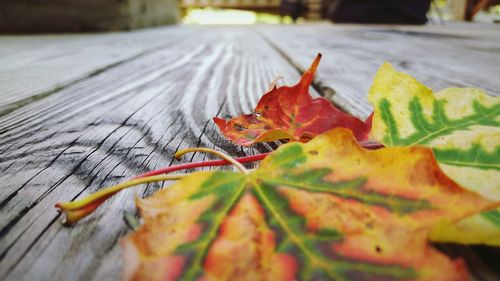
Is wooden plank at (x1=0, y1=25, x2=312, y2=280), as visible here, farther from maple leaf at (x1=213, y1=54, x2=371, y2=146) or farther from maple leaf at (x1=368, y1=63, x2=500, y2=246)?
maple leaf at (x1=368, y1=63, x2=500, y2=246)

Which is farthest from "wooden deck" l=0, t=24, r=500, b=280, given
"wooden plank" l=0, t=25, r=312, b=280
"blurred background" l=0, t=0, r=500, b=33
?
"blurred background" l=0, t=0, r=500, b=33

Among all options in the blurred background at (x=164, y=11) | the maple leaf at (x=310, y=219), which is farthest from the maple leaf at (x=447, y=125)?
the blurred background at (x=164, y=11)

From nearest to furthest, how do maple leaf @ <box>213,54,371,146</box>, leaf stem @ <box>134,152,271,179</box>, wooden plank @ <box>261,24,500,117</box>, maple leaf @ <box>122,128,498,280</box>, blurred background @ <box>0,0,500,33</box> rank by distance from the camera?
maple leaf @ <box>122,128,498,280</box>, leaf stem @ <box>134,152,271,179</box>, maple leaf @ <box>213,54,371,146</box>, wooden plank @ <box>261,24,500,117</box>, blurred background @ <box>0,0,500,33</box>

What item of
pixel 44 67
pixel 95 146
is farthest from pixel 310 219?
pixel 44 67

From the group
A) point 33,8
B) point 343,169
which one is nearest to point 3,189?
point 343,169

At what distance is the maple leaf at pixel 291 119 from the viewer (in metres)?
0.53

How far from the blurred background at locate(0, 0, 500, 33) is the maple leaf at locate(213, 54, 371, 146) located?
2756mm

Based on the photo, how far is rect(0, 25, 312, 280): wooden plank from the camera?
315 millimetres

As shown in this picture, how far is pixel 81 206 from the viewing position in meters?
0.34

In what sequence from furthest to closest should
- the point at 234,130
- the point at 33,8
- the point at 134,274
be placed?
the point at 33,8 → the point at 234,130 → the point at 134,274

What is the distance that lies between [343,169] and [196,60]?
3.98 ft

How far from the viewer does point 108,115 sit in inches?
28.7

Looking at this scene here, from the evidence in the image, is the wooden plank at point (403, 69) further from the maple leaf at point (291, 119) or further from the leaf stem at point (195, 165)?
the leaf stem at point (195, 165)

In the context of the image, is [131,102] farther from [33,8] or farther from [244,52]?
[33,8]
